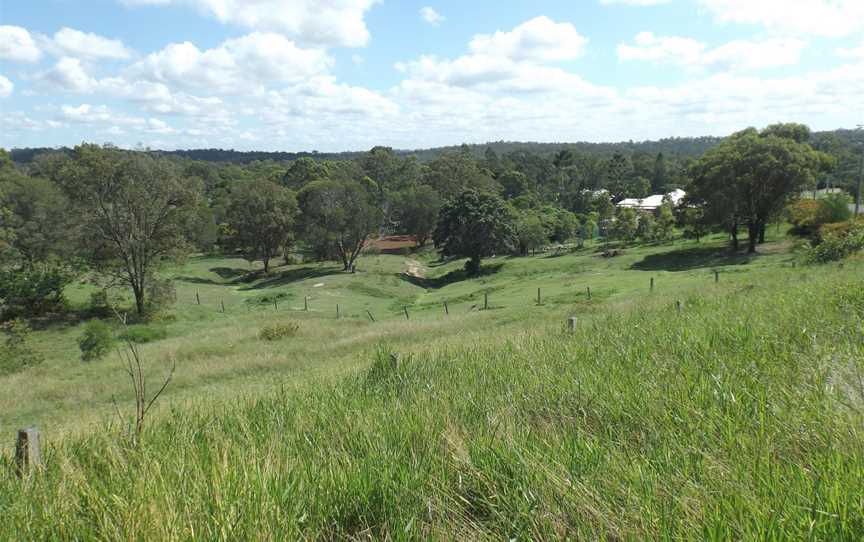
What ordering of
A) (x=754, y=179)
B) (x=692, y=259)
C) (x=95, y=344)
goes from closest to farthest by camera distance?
1. (x=95, y=344)
2. (x=754, y=179)
3. (x=692, y=259)

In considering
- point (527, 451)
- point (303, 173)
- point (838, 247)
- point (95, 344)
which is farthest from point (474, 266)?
point (303, 173)

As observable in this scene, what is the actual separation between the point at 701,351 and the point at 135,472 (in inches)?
207

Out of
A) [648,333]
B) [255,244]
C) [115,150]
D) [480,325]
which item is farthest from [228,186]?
[648,333]

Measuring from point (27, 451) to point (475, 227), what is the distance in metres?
48.3

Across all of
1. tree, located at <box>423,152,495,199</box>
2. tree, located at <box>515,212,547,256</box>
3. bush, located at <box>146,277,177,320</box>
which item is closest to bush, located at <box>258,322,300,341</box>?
bush, located at <box>146,277,177,320</box>

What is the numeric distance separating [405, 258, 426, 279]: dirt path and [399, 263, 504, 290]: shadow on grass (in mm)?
1183

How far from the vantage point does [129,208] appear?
3391 centimetres

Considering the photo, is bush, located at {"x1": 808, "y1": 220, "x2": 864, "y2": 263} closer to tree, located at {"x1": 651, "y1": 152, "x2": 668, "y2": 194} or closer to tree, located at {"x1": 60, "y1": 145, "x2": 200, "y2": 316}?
tree, located at {"x1": 60, "y1": 145, "x2": 200, "y2": 316}

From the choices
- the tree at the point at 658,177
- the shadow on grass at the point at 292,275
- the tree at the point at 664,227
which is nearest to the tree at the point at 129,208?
the shadow on grass at the point at 292,275

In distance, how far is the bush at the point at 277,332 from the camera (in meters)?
23.0

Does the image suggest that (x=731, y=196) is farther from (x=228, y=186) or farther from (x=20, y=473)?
(x=228, y=186)

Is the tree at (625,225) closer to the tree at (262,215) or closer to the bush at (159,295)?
the tree at (262,215)

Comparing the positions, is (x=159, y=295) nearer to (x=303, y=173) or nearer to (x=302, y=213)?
(x=302, y=213)

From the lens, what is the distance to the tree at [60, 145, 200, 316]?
3228 cm
